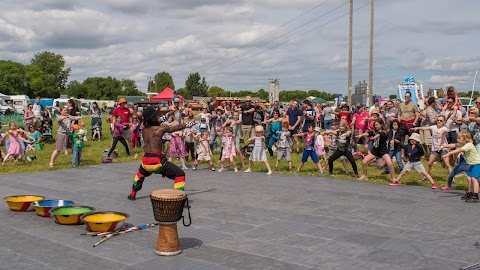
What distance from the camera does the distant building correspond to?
2472 cm

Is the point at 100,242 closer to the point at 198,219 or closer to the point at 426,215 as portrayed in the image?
the point at 198,219

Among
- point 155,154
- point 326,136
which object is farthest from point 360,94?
point 155,154

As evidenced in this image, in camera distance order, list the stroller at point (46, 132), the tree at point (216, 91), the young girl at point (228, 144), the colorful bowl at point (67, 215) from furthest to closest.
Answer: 1. the tree at point (216, 91)
2. the stroller at point (46, 132)
3. the young girl at point (228, 144)
4. the colorful bowl at point (67, 215)

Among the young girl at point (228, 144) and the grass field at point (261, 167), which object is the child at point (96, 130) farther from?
the young girl at point (228, 144)

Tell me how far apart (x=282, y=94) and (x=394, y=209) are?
121 m

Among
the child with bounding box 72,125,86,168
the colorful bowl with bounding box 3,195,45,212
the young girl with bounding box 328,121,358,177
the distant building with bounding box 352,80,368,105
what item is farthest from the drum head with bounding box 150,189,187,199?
the distant building with bounding box 352,80,368,105

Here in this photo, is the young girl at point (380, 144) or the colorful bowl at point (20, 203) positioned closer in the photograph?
the colorful bowl at point (20, 203)

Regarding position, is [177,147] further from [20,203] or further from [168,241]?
[168,241]

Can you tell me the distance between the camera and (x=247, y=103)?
1655 centimetres

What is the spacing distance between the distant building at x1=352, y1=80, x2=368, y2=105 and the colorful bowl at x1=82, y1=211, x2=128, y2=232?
19200 millimetres

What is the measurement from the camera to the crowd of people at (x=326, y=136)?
10.9 metres

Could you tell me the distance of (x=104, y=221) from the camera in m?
6.99

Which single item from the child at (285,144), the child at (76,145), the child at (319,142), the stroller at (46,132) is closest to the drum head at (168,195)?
the child at (285,144)

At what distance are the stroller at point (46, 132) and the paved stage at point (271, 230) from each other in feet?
33.9
